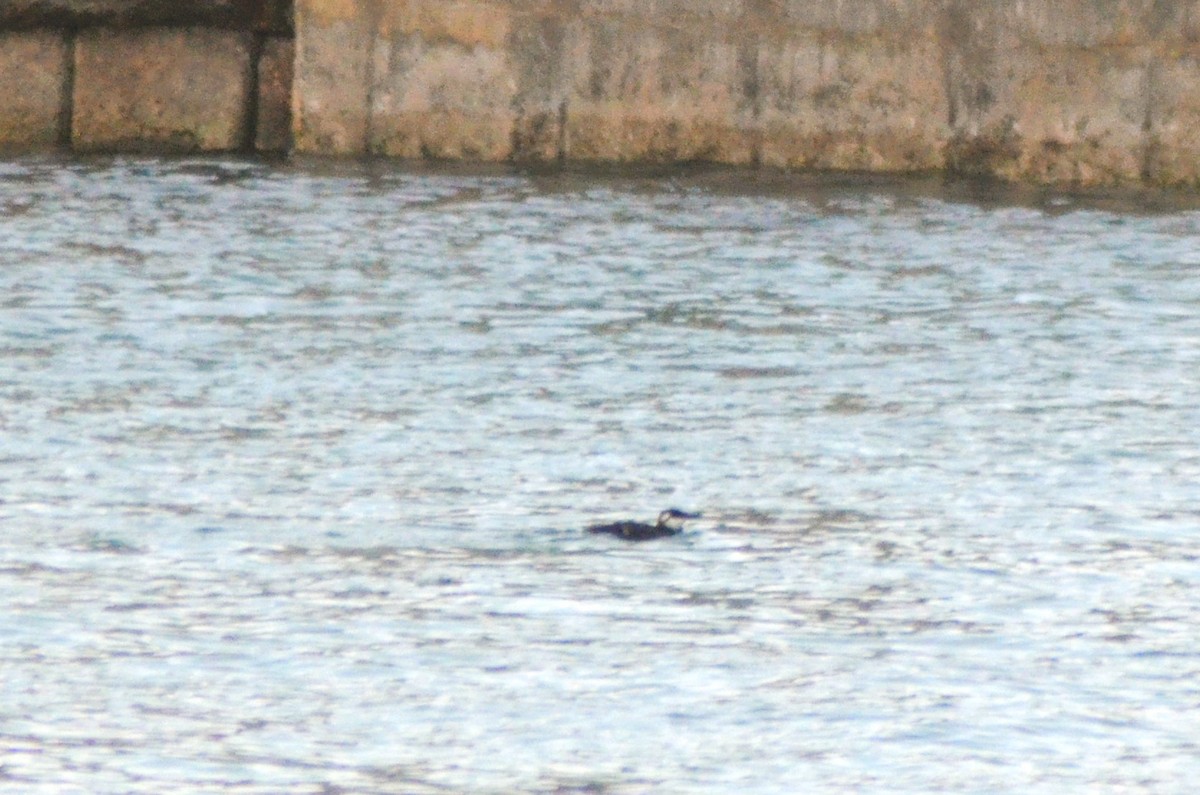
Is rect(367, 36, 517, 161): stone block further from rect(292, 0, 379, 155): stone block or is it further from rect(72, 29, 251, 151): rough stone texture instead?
rect(72, 29, 251, 151): rough stone texture

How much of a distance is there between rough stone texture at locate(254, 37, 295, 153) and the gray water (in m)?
3.92

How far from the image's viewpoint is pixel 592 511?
6191mm

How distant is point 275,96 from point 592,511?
9.64m

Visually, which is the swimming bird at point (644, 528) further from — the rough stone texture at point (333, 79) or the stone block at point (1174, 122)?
the rough stone texture at point (333, 79)

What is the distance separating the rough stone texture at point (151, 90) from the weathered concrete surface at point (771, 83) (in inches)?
33.3

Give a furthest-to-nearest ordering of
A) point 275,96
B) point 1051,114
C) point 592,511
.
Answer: point 275,96 < point 1051,114 < point 592,511

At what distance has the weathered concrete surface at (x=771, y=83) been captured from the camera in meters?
13.5

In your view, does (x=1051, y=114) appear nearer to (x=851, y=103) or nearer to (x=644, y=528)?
(x=851, y=103)

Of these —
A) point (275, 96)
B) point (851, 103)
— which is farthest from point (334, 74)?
point (851, 103)

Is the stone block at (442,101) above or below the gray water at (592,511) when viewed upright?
above

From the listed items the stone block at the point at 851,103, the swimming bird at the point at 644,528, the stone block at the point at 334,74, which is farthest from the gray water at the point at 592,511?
the stone block at the point at 334,74

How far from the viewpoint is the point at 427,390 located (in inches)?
307

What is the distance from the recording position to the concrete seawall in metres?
13.6

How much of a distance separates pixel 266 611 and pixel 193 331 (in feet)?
12.3
